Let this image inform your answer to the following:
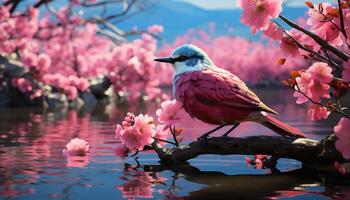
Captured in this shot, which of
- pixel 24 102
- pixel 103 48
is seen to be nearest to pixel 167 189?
pixel 24 102

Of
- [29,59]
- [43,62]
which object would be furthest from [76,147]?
[29,59]

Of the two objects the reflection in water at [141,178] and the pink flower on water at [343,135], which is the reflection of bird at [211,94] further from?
the pink flower on water at [343,135]

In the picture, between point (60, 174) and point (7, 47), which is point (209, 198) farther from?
point (7, 47)

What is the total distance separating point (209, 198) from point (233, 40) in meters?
42.0

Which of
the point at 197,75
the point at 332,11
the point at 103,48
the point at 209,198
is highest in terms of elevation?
the point at 103,48

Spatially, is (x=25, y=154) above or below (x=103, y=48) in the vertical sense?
below

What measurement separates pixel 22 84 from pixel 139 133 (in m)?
10.7

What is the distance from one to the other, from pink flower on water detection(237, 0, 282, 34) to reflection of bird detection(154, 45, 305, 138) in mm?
884

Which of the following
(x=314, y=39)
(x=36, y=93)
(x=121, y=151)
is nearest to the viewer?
(x=314, y=39)

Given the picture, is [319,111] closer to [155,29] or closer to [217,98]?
[217,98]

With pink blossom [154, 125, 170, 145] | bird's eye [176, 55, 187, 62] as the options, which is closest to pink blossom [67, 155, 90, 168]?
pink blossom [154, 125, 170, 145]

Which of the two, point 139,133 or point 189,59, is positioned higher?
point 189,59

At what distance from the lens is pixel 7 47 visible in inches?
606

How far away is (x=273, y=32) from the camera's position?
338 centimetres
